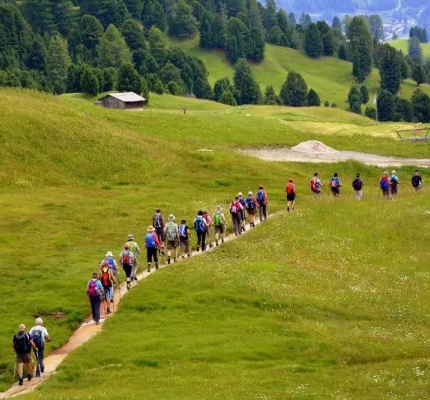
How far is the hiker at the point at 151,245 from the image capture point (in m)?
48.3

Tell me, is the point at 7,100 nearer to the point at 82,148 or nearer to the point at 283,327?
the point at 82,148

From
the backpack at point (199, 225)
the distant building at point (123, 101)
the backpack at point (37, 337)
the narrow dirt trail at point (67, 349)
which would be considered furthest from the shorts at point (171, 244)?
the distant building at point (123, 101)

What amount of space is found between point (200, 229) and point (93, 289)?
1263 cm

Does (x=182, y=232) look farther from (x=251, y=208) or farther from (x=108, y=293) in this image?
(x=251, y=208)

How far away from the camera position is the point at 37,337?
119ft

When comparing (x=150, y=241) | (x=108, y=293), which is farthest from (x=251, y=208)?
(x=108, y=293)

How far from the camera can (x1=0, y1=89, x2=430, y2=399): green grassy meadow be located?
1422 inches

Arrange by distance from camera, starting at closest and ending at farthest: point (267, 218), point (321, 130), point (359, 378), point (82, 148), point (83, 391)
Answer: point (83, 391) < point (359, 378) < point (267, 218) < point (82, 148) < point (321, 130)

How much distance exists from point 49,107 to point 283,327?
52.9m

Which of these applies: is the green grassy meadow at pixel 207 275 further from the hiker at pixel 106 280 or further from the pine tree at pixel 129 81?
the pine tree at pixel 129 81

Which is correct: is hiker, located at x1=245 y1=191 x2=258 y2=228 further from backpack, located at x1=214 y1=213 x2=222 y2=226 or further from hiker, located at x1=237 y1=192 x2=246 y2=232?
backpack, located at x1=214 y1=213 x2=222 y2=226

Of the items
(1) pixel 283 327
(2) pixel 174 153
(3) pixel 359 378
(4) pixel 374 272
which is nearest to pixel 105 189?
(2) pixel 174 153

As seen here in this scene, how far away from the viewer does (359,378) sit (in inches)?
1425

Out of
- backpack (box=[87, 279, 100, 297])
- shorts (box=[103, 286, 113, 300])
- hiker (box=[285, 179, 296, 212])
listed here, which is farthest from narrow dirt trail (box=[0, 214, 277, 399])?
hiker (box=[285, 179, 296, 212])
